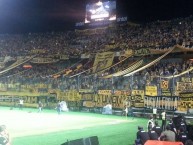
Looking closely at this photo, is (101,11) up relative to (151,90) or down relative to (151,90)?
up

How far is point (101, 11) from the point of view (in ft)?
214

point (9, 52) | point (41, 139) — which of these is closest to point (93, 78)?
point (41, 139)

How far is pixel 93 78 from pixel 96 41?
16.5m

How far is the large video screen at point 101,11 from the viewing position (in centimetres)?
6356

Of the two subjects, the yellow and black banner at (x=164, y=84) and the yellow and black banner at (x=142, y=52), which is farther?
the yellow and black banner at (x=142, y=52)

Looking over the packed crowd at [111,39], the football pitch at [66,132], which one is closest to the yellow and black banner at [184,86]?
the football pitch at [66,132]

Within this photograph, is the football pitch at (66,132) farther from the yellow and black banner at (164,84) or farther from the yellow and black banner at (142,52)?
the yellow and black banner at (142,52)

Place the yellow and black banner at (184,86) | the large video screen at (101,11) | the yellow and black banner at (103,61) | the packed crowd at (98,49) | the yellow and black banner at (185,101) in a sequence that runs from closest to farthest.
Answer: the yellow and black banner at (185,101)
the yellow and black banner at (184,86)
the packed crowd at (98,49)
the yellow and black banner at (103,61)
the large video screen at (101,11)

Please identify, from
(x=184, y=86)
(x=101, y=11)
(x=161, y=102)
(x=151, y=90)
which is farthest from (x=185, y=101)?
(x=101, y=11)

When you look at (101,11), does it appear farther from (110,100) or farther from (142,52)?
(110,100)

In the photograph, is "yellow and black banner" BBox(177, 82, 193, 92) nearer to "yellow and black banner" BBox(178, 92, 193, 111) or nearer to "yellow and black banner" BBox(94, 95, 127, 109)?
"yellow and black banner" BBox(178, 92, 193, 111)

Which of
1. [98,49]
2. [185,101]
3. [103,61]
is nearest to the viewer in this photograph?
[185,101]

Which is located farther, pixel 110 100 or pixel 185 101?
pixel 110 100

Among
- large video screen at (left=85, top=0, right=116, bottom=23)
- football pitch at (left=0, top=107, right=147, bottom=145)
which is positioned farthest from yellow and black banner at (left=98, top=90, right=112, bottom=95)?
large video screen at (left=85, top=0, right=116, bottom=23)
